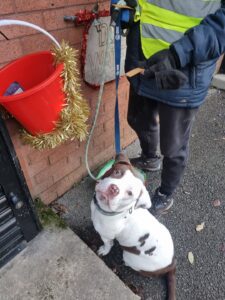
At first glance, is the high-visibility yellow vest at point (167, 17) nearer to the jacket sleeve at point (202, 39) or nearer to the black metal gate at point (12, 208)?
the jacket sleeve at point (202, 39)

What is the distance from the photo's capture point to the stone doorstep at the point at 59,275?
1.71 meters

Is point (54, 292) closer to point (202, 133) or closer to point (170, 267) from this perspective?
point (170, 267)

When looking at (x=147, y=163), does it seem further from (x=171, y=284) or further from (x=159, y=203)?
(x=171, y=284)

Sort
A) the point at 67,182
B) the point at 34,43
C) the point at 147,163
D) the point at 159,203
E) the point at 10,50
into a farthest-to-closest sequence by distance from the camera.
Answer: the point at 147,163 → the point at 67,182 → the point at 159,203 → the point at 34,43 → the point at 10,50

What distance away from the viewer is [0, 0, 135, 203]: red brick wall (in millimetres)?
1538

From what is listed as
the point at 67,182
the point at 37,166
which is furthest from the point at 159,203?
the point at 37,166

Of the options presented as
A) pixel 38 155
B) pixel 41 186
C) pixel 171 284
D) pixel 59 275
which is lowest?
pixel 171 284

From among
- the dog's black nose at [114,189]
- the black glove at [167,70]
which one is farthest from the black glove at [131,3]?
the dog's black nose at [114,189]

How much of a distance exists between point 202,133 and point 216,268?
178 centimetres

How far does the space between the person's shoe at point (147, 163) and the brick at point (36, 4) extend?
157 centimetres

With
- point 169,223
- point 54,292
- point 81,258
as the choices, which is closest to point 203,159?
point 169,223

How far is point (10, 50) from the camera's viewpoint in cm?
154

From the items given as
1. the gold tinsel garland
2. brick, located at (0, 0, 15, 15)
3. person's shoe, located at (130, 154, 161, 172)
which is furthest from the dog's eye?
person's shoe, located at (130, 154, 161, 172)

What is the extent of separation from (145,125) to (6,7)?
1378 mm
